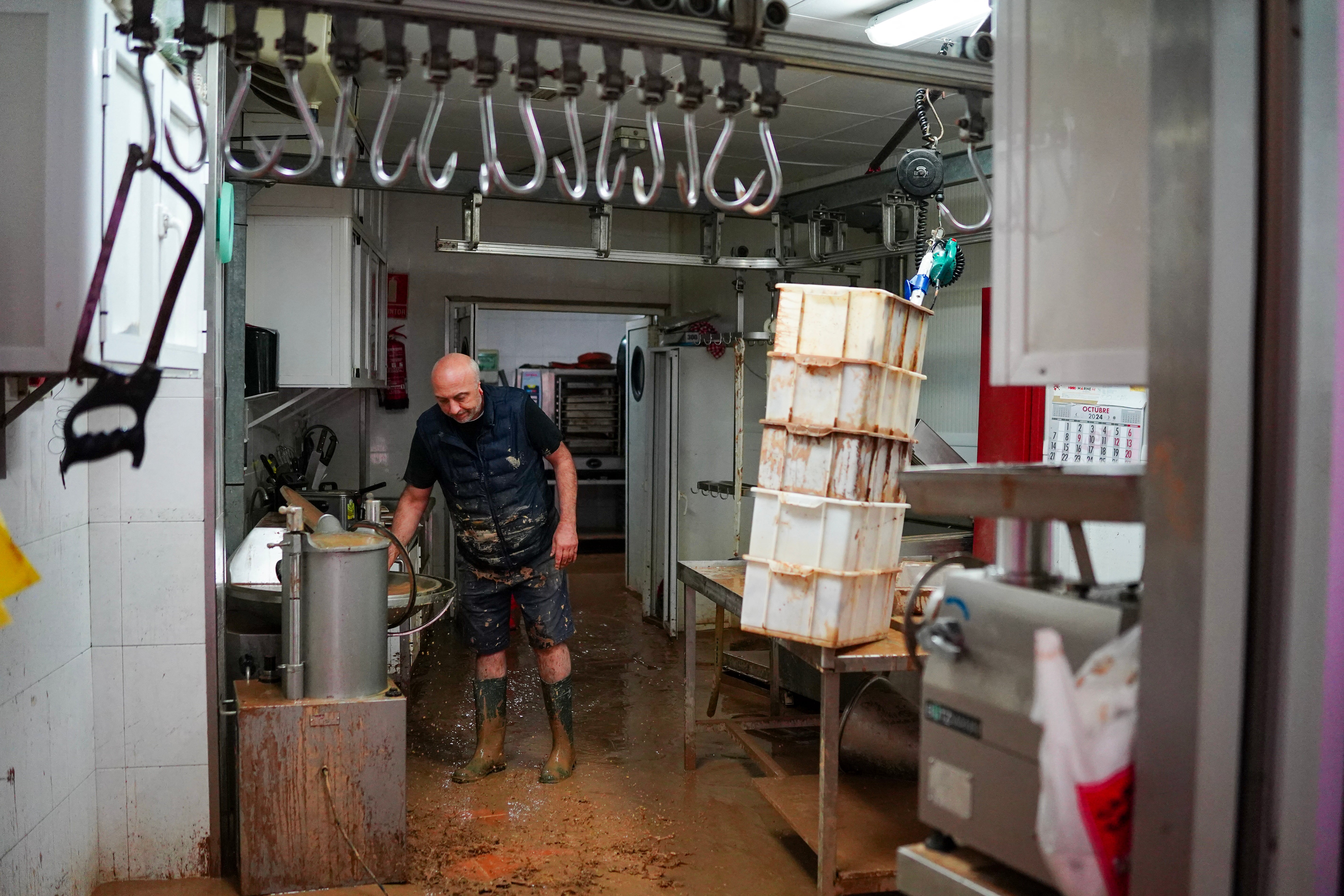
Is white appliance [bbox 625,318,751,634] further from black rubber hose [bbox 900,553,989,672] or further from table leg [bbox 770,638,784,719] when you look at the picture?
black rubber hose [bbox 900,553,989,672]

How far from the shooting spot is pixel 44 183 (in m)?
1.44

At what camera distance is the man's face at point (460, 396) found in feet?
11.5

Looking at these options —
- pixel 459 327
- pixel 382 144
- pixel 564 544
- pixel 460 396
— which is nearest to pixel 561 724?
pixel 564 544

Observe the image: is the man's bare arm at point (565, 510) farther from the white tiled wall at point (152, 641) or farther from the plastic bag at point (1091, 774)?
the plastic bag at point (1091, 774)

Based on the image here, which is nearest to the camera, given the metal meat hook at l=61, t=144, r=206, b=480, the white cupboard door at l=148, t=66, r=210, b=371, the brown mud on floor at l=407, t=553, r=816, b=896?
the metal meat hook at l=61, t=144, r=206, b=480

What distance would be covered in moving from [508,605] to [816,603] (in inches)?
59.2

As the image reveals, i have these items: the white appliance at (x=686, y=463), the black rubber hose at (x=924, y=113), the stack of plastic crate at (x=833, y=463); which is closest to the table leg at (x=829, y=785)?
the stack of plastic crate at (x=833, y=463)

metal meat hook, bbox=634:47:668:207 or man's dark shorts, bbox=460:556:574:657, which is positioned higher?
metal meat hook, bbox=634:47:668:207

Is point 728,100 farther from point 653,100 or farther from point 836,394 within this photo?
point 836,394

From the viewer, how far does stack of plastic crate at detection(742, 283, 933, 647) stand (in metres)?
2.74

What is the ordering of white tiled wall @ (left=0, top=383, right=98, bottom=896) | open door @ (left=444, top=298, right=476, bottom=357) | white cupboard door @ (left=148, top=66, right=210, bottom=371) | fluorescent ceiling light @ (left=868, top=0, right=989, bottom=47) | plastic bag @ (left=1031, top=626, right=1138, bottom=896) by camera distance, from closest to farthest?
Result: plastic bag @ (left=1031, top=626, right=1138, bottom=896)
white cupboard door @ (left=148, top=66, right=210, bottom=371)
white tiled wall @ (left=0, top=383, right=98, bottom=896)
fluorescent ceiling light @ (left=868, top=0, right=989, bottom=47)
open door @ (left=444, top=298, right=476, bottom=357)

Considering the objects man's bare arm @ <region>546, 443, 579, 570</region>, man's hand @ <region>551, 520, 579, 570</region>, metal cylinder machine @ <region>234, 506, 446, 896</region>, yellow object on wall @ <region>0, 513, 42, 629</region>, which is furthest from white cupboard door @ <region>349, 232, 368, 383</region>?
yellow object on wall @ <region>0, 513, 42, 629</region>

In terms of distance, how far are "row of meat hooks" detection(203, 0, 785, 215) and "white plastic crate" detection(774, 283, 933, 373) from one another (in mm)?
1316

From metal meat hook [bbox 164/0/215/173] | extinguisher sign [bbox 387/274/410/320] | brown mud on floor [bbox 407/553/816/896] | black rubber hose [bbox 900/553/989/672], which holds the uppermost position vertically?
extinguisher sign [bbox 387/274/410/320]
